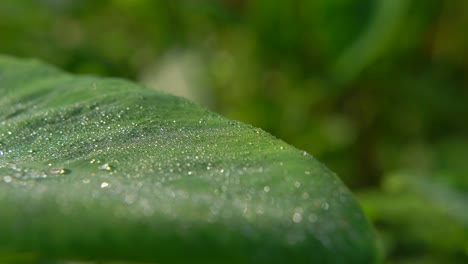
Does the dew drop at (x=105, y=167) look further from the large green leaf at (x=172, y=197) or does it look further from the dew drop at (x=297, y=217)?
the dew drop at (x=297, y=217)

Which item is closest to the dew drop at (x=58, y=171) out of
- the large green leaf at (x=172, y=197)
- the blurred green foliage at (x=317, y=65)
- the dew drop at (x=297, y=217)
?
the large green leaf at (x=172, y=197)

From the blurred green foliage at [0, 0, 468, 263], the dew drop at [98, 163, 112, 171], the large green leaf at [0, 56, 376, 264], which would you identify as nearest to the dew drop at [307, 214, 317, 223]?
the large green leaf at [0, 56, 376, 264]

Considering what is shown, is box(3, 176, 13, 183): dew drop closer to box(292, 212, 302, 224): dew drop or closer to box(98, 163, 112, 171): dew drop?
box(98, 163, 112, 171): dew drop

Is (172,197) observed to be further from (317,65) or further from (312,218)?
(317,65)

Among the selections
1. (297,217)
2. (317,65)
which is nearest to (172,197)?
(297,217)

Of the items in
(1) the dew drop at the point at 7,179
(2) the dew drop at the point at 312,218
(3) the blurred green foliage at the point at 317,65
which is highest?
(3) the blurred green foliage at the point at 317,65

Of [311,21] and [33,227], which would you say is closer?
[33,227]

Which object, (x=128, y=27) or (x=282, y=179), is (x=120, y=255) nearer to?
(x=282, y=179)

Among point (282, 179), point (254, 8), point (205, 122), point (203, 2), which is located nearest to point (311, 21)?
point (254, 8)
